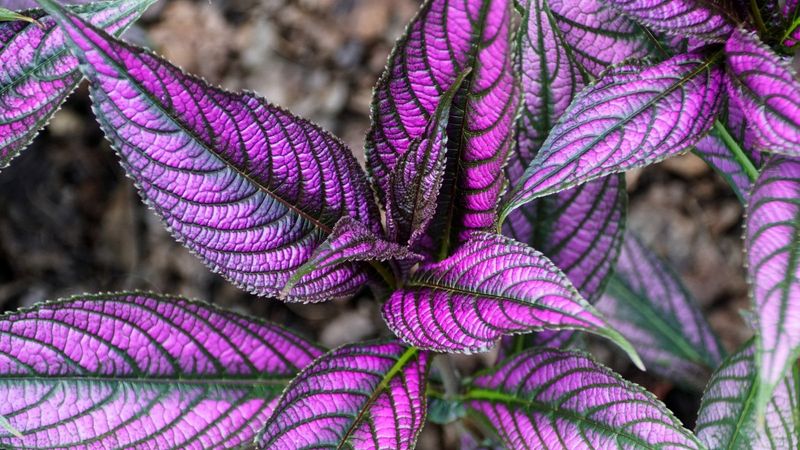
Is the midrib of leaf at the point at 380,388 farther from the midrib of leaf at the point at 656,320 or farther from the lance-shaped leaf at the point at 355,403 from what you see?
the midrib of leaf at the point at 656,320

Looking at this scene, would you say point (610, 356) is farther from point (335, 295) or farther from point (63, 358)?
point (63, 358)

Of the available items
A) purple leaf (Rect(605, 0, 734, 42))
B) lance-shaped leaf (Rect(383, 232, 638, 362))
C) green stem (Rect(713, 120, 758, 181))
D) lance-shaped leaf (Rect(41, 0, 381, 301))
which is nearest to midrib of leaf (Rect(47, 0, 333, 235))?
lance-shaped leaf (Rect(41, 0, 381, 301))

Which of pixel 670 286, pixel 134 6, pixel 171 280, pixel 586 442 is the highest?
pixel 171 280

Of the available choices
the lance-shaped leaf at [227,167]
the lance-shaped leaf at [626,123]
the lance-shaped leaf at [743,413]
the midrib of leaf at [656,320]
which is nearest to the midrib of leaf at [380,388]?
the lance-shaped leaf at [227,167]

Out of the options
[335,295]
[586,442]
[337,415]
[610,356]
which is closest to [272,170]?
[335,295]

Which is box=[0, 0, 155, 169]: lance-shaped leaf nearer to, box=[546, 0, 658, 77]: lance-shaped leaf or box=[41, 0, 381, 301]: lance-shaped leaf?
box=[41, 0, 381, 301]: lance-shaped leaf

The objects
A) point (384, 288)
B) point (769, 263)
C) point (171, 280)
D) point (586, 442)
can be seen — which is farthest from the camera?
point (171, 280)

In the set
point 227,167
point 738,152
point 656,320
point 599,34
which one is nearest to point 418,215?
point 227,167
